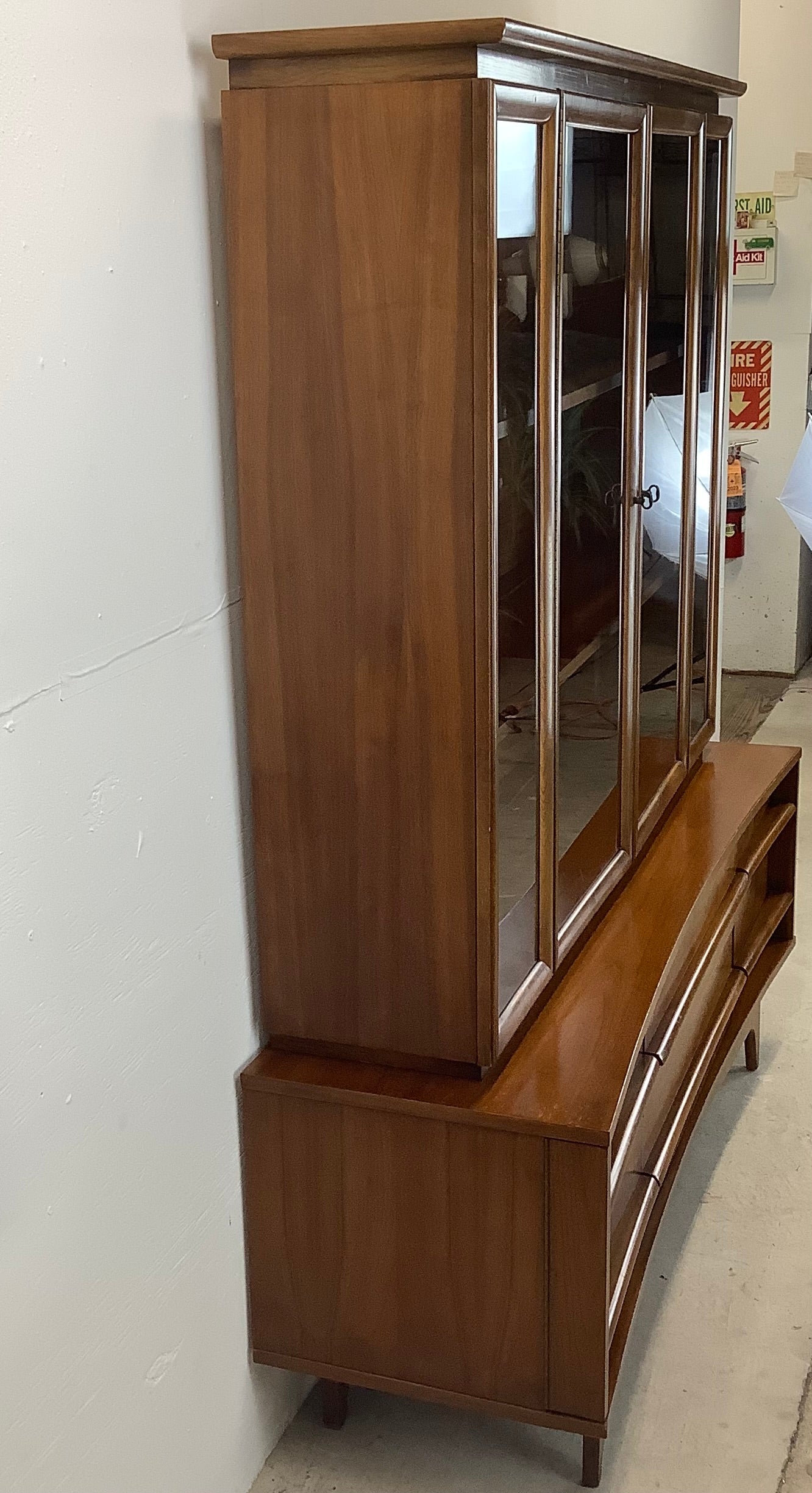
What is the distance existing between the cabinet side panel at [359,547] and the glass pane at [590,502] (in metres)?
0.30

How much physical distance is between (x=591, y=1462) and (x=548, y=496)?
1.19 metres

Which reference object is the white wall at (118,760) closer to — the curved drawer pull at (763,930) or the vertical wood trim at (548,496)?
the vertical wood trim at (548,496)

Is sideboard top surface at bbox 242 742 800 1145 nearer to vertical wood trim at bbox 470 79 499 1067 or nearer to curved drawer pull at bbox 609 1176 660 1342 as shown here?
vertical wood trim at bbox 470 79 499 1067

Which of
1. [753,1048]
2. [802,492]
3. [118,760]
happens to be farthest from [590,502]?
[802,492]

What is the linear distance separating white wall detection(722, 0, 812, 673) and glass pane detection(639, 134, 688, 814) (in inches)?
108

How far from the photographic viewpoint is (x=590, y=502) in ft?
6.50

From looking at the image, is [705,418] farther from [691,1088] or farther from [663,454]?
[691,1088]

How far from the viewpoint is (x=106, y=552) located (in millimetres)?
1436

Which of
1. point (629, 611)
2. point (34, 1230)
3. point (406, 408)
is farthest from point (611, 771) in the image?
point (34, 1230)

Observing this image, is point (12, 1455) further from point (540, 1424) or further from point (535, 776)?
point (535, 776)

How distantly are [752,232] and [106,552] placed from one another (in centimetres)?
399

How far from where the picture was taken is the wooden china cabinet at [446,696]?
153 cm

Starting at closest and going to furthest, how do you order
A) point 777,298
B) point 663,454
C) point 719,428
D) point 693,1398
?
1. point 693,1398
2. point 663,454
3. point 719,428
4. point 777,298

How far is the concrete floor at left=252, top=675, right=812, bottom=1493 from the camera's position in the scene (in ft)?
6.36
